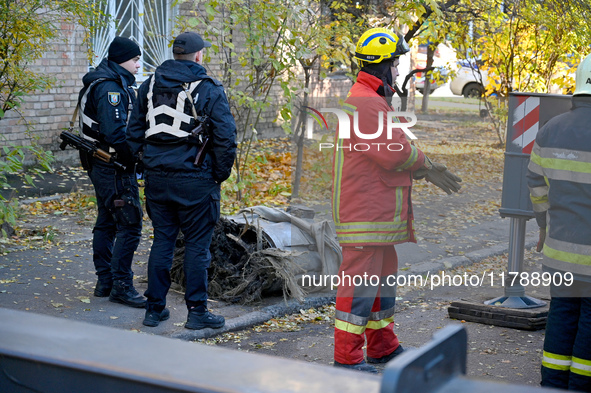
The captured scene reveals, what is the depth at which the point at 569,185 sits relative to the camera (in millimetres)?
3459

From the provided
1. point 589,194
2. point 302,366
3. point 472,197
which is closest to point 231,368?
point 302,366

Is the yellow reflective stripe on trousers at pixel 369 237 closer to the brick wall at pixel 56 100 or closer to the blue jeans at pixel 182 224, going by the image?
the blue jeans at pixel 182 224

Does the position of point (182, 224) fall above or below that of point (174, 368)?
below

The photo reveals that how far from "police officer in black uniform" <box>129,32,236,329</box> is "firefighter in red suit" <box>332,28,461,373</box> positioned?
883mm

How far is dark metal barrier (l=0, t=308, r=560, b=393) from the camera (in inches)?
35.6

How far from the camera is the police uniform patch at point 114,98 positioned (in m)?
4.86

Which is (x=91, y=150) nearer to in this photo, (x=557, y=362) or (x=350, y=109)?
(x=350, y=109)

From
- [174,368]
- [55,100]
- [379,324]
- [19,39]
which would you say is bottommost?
[379,324]

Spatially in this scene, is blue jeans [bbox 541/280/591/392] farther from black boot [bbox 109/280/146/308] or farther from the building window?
the building window

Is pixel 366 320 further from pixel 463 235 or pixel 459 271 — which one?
pixel 463 235

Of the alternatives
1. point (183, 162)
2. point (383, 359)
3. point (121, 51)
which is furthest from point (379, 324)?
point (121, 51)

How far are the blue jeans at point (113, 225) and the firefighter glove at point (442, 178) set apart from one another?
206 centimetres

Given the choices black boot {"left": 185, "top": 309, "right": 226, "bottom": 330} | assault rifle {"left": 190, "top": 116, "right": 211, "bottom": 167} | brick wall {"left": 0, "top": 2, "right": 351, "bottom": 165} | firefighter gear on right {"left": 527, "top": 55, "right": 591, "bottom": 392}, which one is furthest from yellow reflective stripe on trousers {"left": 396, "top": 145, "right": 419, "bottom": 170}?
brick wall {"left": 0, "top": 2, "right": 351, "bottom": 165}

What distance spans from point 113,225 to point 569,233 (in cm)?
320
